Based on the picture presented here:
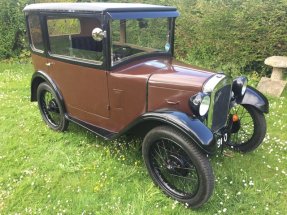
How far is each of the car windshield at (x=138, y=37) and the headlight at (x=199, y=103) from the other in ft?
3.08

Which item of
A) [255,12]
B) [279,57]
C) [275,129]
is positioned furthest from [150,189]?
[255,12]

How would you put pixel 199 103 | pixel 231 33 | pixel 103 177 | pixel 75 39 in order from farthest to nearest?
pixel 231 33 → pixel 75 39 → pixel 103 177 → pixel 199 103

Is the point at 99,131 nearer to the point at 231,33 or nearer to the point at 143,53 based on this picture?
the point at 143,53

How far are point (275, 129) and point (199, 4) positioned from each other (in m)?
3.62

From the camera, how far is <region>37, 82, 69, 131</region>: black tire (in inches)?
159

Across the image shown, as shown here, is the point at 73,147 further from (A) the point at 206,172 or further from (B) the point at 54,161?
(A) the point at 206,172

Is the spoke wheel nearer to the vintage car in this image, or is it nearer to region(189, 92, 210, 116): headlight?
the vintage car

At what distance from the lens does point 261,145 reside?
388 centimetres

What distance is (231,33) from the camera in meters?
6.27

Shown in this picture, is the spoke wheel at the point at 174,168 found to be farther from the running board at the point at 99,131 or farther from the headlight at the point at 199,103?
the running board at the point at 99,131

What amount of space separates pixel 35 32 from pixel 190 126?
2503 mm

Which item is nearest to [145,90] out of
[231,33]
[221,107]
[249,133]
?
[221,107]

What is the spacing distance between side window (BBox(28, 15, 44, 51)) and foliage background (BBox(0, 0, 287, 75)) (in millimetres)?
3802

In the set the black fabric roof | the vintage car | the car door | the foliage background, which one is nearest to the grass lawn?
the vintage car
